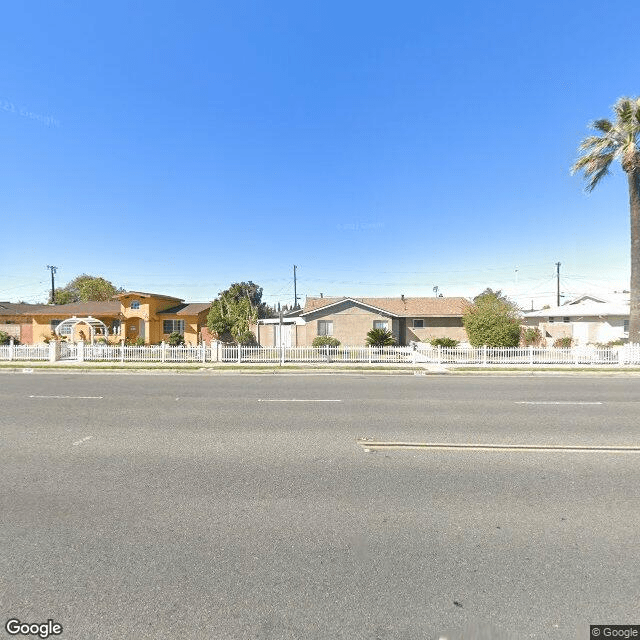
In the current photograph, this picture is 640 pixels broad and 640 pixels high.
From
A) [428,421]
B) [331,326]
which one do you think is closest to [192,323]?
[331,326]

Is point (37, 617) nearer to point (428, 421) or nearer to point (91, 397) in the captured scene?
point (428, 421)

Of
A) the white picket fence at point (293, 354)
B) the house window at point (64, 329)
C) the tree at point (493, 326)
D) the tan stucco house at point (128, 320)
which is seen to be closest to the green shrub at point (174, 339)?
the tan stucco house at point (128, 320)

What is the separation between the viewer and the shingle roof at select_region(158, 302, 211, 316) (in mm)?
32344

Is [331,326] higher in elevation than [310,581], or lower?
higher

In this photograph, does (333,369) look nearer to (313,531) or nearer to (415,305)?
(313,531)

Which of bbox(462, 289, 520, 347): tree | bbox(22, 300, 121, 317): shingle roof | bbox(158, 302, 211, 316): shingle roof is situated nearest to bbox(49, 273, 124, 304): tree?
bbox(22, 300, 121, 317): shingle roof

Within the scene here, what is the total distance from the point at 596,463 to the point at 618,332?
30.5 meters

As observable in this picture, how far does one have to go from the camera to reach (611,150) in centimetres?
1972

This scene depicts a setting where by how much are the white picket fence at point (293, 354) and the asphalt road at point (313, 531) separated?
485 inches

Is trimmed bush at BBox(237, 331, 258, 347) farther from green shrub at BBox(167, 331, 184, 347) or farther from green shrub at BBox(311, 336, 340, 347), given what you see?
green shrub at BBox(311, 336, 340, 347)

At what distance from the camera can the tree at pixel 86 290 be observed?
52.8m

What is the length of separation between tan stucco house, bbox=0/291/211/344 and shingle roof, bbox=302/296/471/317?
11459 mm

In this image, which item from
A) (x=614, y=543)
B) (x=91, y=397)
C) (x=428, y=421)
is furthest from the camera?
(x=91, y=397)

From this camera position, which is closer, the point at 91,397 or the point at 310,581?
the point at 310,581
